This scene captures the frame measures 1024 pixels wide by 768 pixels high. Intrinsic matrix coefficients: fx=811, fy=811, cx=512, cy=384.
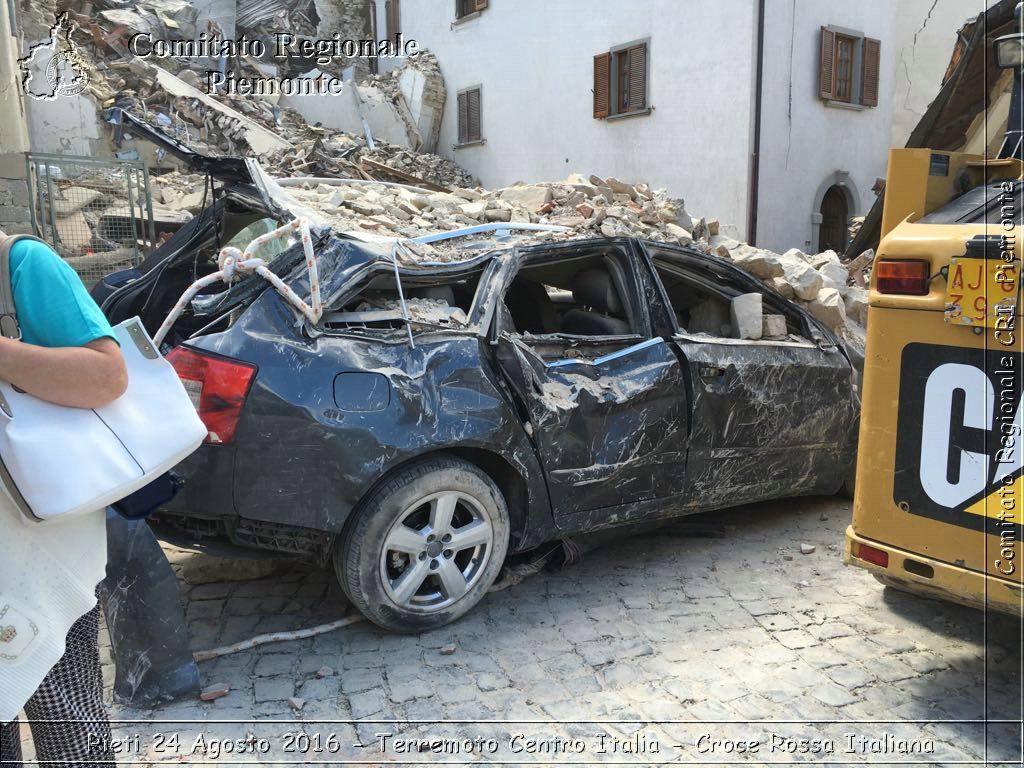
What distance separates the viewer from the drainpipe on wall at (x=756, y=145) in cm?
1391

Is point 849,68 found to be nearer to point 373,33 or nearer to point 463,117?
point 463,117

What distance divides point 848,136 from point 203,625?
625 inches

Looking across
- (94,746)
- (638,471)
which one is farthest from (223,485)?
(638,471)

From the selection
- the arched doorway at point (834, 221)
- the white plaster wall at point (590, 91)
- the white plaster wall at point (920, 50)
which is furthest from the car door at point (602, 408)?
the white plaster wall at point (920, 50)

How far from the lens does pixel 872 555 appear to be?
9.57 ft

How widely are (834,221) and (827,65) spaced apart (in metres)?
3.13

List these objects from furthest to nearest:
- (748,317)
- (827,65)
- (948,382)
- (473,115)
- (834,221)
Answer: (473,115) → (834,221) → (827,65) → (748,317) → (948,382)

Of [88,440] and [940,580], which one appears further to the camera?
[940,580]

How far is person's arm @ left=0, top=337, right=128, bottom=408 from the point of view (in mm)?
1682

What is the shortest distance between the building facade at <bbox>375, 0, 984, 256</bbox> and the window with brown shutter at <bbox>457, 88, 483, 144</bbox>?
7.05 feet

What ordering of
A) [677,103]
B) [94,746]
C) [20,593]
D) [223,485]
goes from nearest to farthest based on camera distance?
[20,593]
[94,746]
[223,485]
[677,103]

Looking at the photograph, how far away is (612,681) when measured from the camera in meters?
3.05

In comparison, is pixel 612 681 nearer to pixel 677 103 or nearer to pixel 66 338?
pixel 66 338

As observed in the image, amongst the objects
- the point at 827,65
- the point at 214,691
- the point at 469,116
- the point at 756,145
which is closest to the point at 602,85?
the point at 756,145
